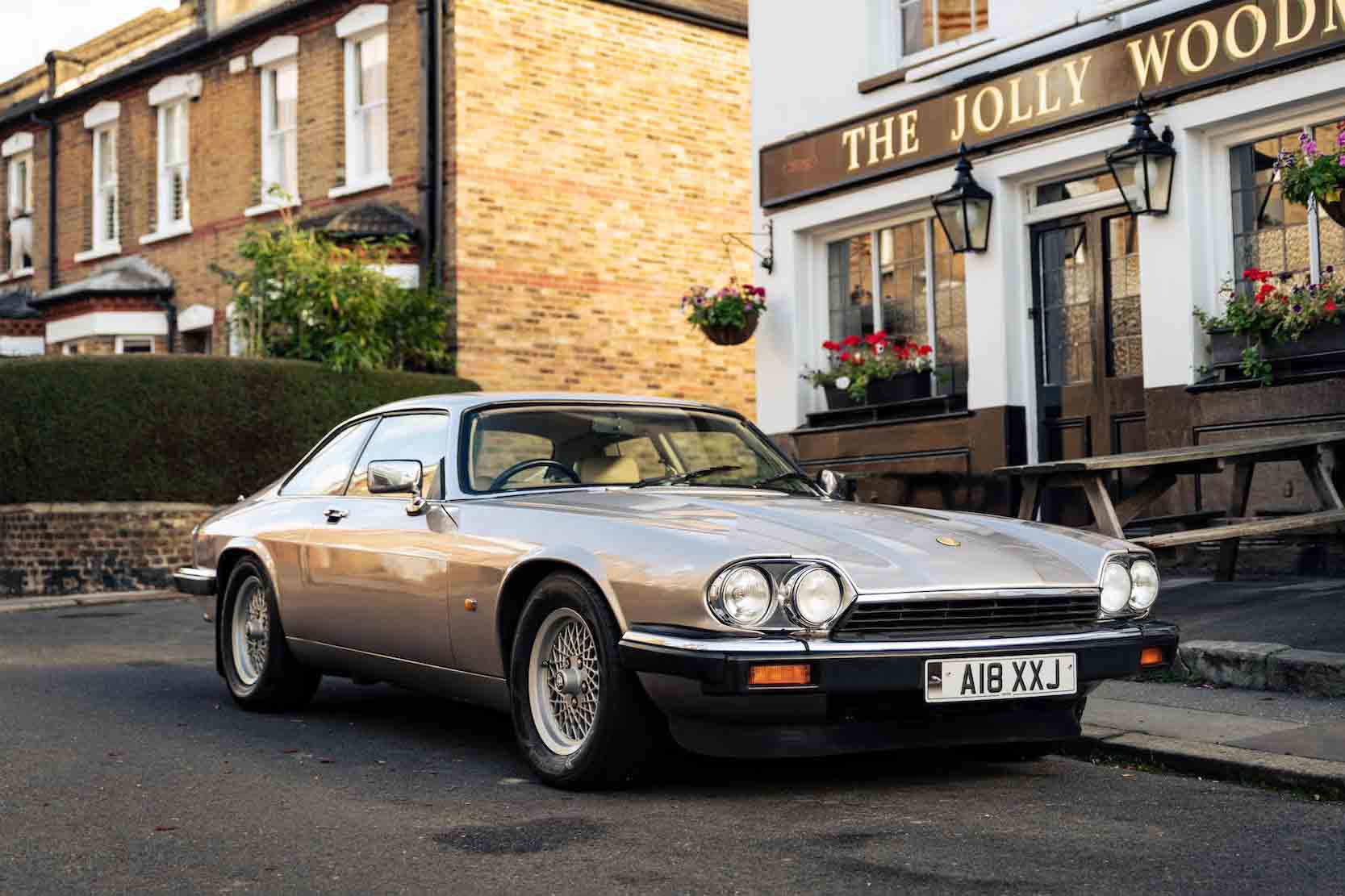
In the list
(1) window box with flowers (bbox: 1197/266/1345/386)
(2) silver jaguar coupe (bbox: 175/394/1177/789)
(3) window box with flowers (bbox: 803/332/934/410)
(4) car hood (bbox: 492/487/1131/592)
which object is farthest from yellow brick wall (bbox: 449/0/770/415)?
(4) car hood (bbox: 492/487/1131/592)

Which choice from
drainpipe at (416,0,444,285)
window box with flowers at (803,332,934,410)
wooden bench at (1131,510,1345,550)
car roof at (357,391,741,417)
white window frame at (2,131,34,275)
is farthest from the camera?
white window frame at (2,131,34,275)

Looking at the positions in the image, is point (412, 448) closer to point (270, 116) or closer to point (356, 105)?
point (356, 105)

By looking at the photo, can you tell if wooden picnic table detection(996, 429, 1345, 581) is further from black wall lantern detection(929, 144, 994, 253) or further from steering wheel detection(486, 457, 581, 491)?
black wall lantern detection(929, 144, 994, 253)

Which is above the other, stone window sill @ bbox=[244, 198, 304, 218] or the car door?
stone window sill @ bbox=[244, 198, 304, 218]

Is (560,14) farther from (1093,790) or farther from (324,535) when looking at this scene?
(1093,790)

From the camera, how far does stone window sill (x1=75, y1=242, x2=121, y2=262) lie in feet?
79.2

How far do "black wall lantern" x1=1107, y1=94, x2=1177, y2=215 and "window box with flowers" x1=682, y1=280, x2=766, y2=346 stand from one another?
422 cm

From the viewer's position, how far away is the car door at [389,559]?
620 centimetres

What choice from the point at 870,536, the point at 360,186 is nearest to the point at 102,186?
the point at 360,186

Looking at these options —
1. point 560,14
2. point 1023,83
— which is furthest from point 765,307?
point 560,14

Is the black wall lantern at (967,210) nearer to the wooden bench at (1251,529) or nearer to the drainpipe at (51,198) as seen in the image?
the wooden bench at (1251,529)

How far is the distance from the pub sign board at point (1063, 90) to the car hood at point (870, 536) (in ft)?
20.3

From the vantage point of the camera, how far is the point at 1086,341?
1262cm

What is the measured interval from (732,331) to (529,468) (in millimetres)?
8732
